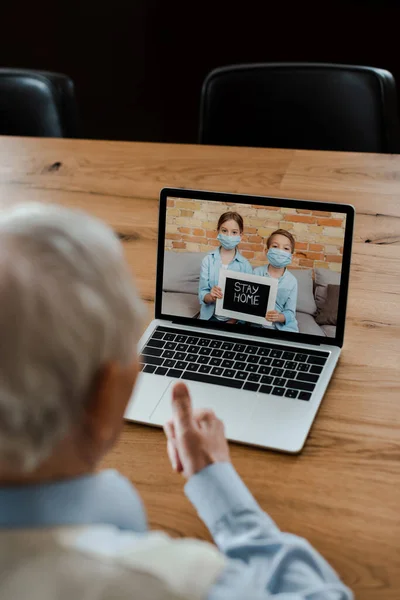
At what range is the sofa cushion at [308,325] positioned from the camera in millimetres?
1177

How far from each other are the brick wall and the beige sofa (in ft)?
0.04

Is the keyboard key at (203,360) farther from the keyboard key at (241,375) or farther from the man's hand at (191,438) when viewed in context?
the man's hand at (191,438)

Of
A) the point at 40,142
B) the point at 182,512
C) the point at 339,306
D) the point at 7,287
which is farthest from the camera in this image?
the point at 40,142

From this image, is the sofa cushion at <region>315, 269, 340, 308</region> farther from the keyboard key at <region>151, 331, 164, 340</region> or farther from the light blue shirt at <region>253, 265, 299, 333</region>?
the keyboard key at <region>151, 331, 164, 340</region>

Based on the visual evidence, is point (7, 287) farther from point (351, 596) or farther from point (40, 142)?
point (40, 142)

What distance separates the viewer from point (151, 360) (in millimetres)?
1177

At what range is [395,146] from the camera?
79.7 inches

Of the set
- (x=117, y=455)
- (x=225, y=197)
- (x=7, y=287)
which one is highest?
(x=7, y=287)

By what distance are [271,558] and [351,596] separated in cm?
9

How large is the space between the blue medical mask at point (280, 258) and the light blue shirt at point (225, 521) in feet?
1.19

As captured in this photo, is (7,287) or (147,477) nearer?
(7,287)

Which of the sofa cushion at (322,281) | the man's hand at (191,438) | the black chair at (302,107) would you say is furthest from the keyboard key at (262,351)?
the black chair at (302,107)

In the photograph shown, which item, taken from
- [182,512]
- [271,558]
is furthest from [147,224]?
[271,558]

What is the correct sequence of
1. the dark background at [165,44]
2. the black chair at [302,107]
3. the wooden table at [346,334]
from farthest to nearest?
the dark background at [165,44], the black chair at [302,107], the wooden table at [346,334]
